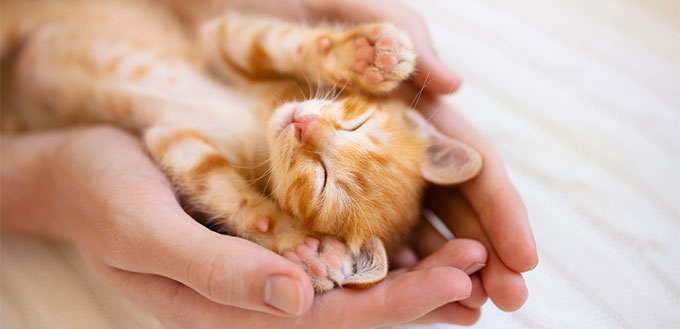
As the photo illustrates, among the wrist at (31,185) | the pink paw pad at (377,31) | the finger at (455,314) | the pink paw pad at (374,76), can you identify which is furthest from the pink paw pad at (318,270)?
the wrist at (31,185)

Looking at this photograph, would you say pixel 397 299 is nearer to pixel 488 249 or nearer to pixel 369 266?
pixel 369 266

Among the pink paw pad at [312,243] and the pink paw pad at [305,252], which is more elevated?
the pink paw pad at [305,252]

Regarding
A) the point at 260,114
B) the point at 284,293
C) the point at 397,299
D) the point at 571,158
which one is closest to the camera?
the point at 284,293

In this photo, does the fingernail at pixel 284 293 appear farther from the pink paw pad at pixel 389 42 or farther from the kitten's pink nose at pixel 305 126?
the pink paw pad at pixel 389 42

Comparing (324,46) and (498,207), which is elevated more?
(324,46)

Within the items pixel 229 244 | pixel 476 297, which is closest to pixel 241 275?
pixel 229 244

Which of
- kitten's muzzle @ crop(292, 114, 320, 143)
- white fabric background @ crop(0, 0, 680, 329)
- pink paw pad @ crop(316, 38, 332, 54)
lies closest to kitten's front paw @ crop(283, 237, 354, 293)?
kitten's muzzle @ crop(292, 114, 320, 143)

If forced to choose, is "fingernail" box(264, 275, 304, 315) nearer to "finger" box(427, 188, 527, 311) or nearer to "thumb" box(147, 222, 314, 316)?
"thumb" box(147, 222, 314, 316)
